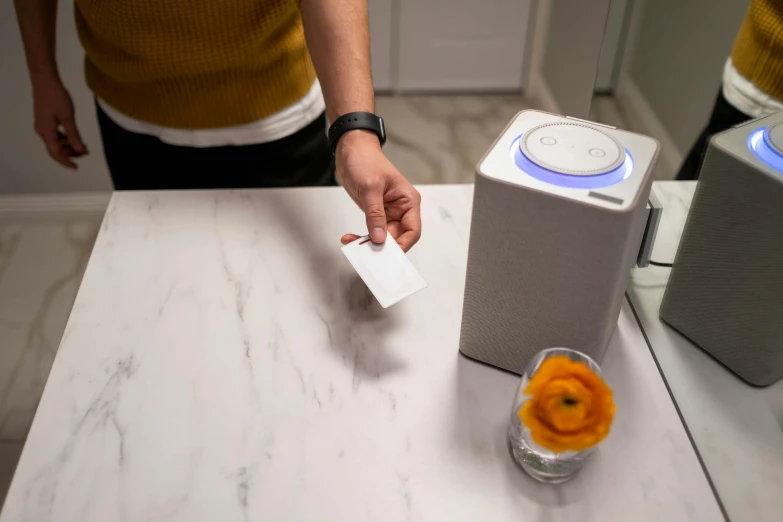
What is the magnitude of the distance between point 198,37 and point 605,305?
25.7 inches

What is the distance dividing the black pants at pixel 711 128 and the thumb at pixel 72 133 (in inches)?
37.0

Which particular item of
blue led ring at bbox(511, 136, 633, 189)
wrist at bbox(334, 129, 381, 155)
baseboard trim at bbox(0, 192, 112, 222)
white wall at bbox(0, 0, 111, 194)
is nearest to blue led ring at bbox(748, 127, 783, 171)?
blue led ring at bbox(511, 136, 633, 189)

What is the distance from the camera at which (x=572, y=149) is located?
0.60 metres

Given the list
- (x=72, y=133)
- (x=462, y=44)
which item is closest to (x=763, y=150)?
(x=72, y=133)

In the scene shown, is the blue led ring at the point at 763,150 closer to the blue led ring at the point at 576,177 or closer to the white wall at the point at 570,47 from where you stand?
the blue led ring at the point at 576,177

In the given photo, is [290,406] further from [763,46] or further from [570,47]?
[570,47]

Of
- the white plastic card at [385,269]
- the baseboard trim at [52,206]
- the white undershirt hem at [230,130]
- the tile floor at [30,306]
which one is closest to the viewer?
the white plastic card at [385,269]

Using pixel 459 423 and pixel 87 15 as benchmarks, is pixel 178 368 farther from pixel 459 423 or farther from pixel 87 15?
pixel 87 15

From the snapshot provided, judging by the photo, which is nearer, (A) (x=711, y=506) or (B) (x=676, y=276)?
(A) (x=711, y=506)

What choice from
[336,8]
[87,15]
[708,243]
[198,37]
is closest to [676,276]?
[708,243]

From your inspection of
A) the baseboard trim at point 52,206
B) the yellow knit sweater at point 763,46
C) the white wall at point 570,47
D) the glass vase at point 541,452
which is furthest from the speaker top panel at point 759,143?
the baseboard trim at point 52,206

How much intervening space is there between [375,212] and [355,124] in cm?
17

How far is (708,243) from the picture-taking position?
0.66m

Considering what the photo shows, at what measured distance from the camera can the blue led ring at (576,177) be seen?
1.84 ft
